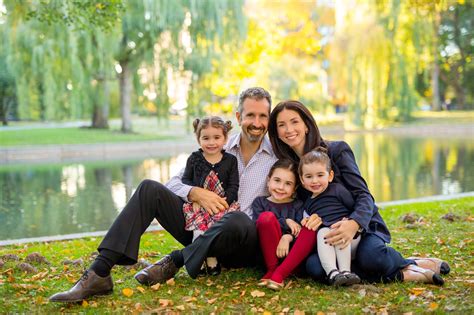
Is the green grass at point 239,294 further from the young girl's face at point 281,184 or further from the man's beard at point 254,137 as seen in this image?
the man's beard at point 254,137

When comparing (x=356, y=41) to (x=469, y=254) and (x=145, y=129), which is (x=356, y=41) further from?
(x=469, y=254)

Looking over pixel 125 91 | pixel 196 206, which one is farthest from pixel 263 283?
pixel 125 91

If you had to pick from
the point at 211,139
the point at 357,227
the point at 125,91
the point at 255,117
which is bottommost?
the point at 357,227

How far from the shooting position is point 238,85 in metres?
30.0

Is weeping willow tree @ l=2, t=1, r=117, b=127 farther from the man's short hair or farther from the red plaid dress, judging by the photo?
the red plaid dress

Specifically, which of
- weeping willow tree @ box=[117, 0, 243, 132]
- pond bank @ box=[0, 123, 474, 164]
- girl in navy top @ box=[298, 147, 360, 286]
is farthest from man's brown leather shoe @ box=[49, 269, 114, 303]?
weeping willow tree @ box=[117, 0, 243, 132]

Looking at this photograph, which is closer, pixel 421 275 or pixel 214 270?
pixel 421 275

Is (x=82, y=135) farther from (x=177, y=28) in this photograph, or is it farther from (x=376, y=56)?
(x=376, y=56)

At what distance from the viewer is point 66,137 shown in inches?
823

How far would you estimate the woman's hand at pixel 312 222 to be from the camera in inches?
138

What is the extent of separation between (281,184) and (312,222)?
320mm

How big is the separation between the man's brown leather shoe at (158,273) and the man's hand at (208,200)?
42cm

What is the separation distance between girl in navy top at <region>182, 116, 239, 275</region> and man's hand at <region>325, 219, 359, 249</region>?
65 centimetres

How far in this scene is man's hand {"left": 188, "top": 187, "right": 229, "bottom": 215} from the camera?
12.0ft
